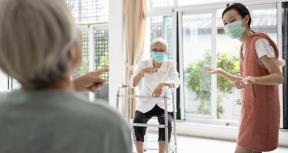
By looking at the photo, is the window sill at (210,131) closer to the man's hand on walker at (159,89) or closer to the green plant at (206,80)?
the green plant at (206,80)

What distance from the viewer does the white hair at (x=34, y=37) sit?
0.61 metres

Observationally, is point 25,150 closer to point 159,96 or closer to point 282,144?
point 159,96

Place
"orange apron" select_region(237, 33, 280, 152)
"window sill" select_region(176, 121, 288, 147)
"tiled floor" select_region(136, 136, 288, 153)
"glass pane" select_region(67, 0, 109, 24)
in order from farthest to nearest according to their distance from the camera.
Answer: "glass pane" select_region(67, 0, 109, 24) < "window sill" select_region(176, 121, 288, 147) < "tiled floor" select_region(136, 136, 288, 153) < "orange apron" select_region(237, 33, 280, 152)

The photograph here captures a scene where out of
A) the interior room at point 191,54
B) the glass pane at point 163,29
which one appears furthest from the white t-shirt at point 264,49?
the glass pane at point 163,29

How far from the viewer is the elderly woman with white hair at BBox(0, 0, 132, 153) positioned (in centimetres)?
62

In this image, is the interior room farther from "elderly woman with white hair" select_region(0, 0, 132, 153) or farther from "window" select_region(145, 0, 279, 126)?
"elderly woman with white hair" select_region(0, 0, 132, 153)

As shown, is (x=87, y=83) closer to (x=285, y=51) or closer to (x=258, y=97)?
(x=258, y=97)

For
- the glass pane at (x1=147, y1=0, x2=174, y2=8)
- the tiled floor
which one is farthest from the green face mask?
the glass pane at (x1=147, y1=0, x2=174, y2=8)

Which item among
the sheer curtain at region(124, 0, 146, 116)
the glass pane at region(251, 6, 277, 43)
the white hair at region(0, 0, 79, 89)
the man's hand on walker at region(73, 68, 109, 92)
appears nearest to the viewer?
the white hair at region(0, 0, 79, 89)

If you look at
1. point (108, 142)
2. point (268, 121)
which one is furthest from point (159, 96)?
point (108, 142)

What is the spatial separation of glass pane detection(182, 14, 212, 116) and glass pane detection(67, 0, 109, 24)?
156 cm

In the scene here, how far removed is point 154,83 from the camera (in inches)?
132

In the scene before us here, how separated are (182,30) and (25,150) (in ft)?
14.4

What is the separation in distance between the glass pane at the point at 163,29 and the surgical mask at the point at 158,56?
1.56 metres
